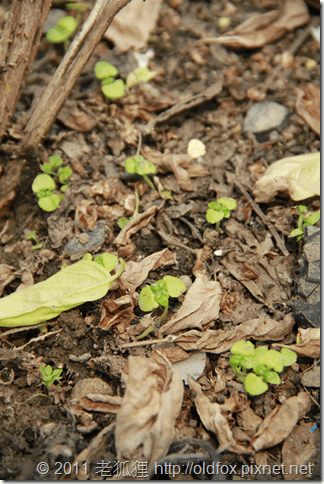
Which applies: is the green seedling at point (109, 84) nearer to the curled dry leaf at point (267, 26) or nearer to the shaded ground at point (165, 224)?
the shaded ground at point (165, 224)

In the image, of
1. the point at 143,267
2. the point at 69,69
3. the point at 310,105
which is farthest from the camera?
the point at 310,105

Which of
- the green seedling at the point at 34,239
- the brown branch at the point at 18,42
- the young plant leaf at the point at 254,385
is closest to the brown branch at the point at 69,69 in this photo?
the brown branch at the point at 18,42

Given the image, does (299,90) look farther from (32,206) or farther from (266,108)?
(32,206)

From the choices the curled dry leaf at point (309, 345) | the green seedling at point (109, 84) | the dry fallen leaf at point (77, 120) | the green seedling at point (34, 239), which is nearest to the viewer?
the curled dry leaf at point (309, 345)

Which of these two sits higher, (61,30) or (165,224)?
(61,30)

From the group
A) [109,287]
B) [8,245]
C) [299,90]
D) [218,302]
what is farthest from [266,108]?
[8,245]

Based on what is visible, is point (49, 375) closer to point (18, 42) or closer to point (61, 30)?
point (18, 42)

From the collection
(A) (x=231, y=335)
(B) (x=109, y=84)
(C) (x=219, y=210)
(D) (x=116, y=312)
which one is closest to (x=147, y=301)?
(D) (x=116, y=312)
